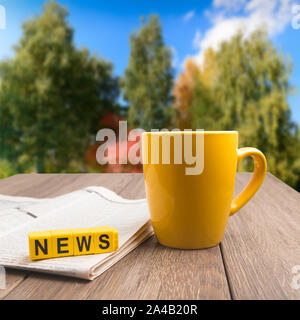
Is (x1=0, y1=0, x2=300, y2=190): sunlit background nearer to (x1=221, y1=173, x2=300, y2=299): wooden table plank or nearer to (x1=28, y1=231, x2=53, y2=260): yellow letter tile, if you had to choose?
(x1=221, y1=173, x2=300, y2=299): wooden table plank

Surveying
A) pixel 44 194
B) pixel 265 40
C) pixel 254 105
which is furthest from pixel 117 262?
pixel 265 40

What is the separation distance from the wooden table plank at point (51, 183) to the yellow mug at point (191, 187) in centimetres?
44

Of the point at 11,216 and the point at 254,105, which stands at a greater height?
the point at 254,105

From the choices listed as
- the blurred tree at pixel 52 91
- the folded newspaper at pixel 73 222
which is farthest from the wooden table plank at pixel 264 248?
the blurred tree at pixel 52 91

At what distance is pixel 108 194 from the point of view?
71 cm

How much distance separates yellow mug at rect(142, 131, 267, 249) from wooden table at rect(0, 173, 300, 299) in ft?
0.07

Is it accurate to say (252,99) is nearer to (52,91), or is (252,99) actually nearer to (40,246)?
(52,91)

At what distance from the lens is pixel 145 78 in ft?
23.0

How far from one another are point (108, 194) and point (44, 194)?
24 cm

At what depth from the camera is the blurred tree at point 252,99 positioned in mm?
6496

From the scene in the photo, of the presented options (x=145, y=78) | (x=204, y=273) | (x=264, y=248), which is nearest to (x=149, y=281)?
(x=204, y=273)

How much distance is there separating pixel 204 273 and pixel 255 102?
266 inches
